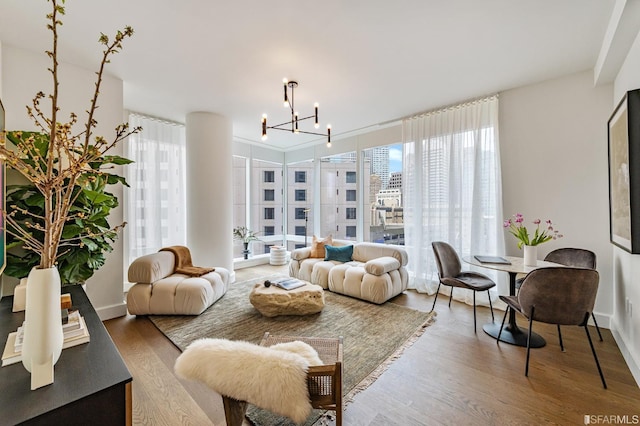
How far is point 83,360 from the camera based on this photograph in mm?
1139

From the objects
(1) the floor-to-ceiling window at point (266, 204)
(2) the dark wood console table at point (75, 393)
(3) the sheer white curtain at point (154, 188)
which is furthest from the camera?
(1) the floor-to-ceiling window at point (266, 204)

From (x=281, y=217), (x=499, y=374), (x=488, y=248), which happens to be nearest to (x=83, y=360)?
(x=499, y=374)

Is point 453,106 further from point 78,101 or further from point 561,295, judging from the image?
point 78,101

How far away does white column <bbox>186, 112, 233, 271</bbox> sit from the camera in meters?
4.33

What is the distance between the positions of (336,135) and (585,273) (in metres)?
4.47

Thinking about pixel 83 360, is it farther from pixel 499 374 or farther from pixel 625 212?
pixel 625 212

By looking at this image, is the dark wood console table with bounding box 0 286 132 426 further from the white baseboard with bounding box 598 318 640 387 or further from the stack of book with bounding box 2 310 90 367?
the white baseboard with bounding box 598 318 640 387

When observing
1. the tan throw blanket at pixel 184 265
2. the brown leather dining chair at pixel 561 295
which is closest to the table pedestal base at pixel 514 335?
the brown leather dining chair at pixel 561 295

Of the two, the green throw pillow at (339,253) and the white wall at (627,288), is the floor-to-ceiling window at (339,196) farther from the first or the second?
the white wall at (627,288)

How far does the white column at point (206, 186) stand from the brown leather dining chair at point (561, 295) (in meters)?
4.18

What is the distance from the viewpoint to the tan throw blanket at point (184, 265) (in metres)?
3.55

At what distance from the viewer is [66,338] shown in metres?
1.26

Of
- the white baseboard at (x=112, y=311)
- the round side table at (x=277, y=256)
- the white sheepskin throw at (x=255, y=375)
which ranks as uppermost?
the white sheepskin throw at (x=255, y=375)

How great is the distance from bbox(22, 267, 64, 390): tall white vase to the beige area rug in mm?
1650
